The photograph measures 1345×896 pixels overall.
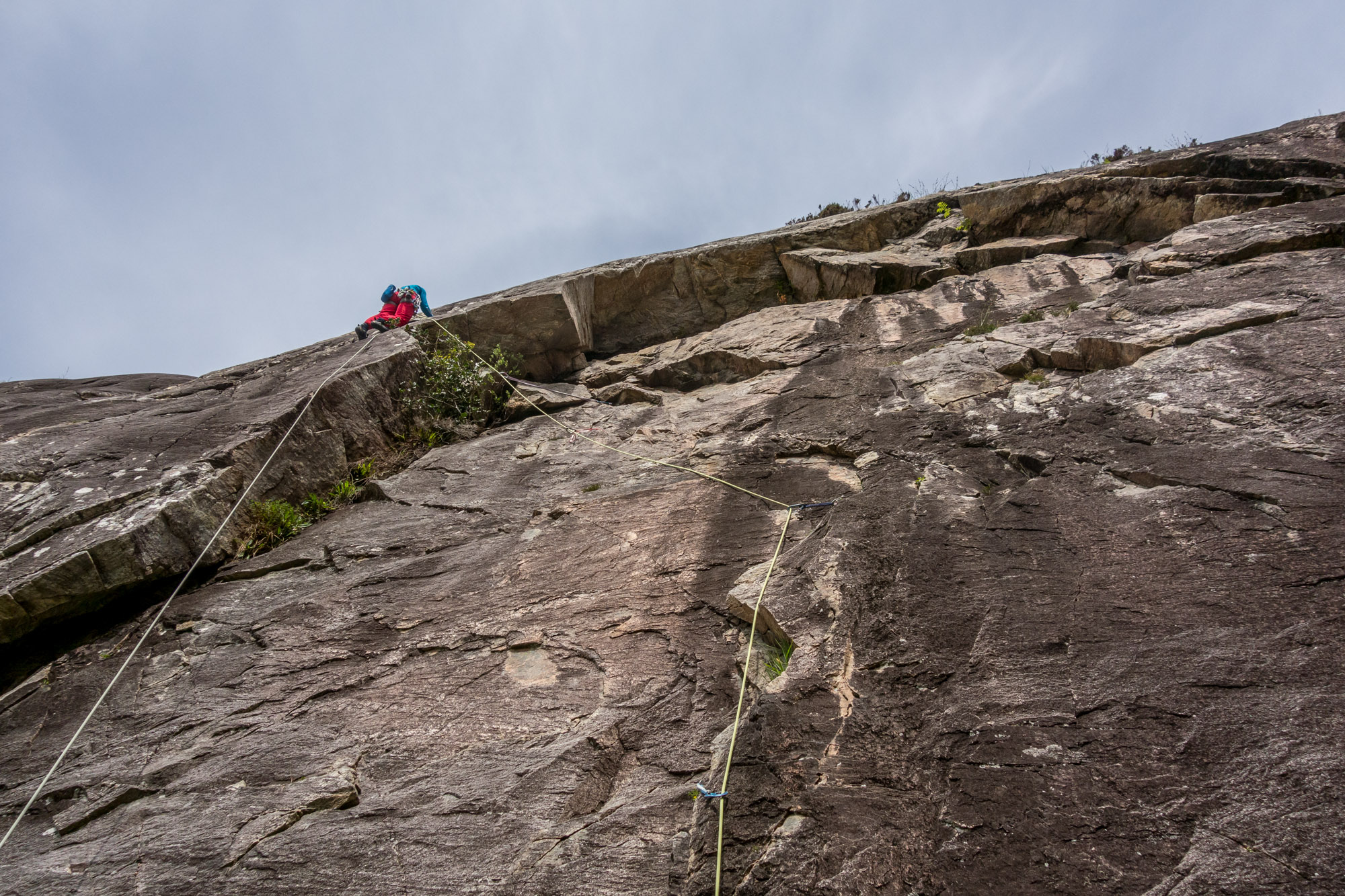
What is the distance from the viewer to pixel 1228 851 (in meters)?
2.64

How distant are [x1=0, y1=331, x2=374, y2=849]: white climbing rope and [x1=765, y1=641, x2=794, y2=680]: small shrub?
499 cm

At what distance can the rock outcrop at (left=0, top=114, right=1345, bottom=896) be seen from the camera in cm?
317

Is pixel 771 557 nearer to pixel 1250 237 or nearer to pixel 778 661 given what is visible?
pixel 778 661

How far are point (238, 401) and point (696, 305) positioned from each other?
6.87 meters

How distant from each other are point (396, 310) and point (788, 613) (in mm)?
8480

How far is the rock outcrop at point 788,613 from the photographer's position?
3.17 m

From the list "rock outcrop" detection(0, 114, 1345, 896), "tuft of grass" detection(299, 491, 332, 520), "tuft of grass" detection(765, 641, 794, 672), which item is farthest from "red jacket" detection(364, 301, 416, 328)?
"tuft of grass" detection(765, 641, 794, 672)

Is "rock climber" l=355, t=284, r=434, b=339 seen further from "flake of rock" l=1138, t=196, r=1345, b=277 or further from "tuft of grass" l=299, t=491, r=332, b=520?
"flake of rock" l=1138, t=196, r=1345, b=277

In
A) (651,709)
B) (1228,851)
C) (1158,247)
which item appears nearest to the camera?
(1228,851)

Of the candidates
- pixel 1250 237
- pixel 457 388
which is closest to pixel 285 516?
pixel 457 388

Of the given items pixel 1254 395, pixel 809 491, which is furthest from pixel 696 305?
pixel 1254 395

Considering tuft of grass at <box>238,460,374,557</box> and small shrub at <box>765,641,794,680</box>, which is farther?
tuft of grass at <box>238,460,374,557</box>

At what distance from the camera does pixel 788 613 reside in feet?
14.9

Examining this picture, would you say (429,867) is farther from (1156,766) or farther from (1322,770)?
(1322,770)
